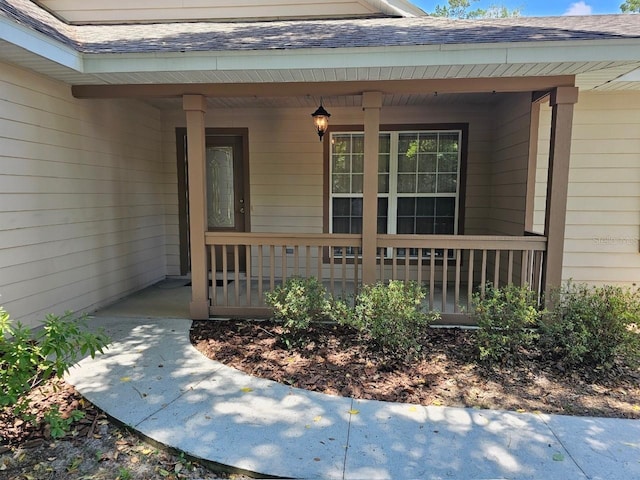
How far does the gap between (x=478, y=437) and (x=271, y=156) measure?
4.88 meters

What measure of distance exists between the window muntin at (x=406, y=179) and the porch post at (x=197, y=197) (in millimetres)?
2401

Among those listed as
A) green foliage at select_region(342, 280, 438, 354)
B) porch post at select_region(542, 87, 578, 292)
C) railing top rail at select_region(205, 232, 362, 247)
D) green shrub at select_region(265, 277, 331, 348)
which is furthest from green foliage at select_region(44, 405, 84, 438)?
porch post at select_region(542, 87, 578, 292)

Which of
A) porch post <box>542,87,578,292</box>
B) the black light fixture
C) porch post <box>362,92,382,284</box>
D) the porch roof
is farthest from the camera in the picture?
the black light fixture

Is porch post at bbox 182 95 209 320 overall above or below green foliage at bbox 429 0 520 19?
below

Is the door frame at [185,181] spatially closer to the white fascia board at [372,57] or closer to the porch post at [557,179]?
the white fascia board at [372,57]

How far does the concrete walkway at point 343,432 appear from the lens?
2.13 m

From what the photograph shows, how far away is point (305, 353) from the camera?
11.9 ft

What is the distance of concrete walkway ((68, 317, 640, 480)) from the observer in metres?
2.13

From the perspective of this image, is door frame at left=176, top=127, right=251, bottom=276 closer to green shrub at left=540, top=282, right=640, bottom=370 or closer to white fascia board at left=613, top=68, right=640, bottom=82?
green shrub at left=540, top=282, right=640, bottom=370

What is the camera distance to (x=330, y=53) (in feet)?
12.1

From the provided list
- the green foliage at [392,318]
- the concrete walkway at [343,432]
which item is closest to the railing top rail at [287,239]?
the green foliage at [392,318]

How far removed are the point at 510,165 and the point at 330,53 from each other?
2.92 m

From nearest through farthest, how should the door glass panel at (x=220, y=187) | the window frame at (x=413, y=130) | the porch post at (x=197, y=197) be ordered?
the porch post at (x=197, y=197), the window frame at (x=413, y=130), the door glass panel at (x=220, y=187)

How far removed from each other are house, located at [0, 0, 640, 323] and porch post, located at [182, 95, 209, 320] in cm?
2
